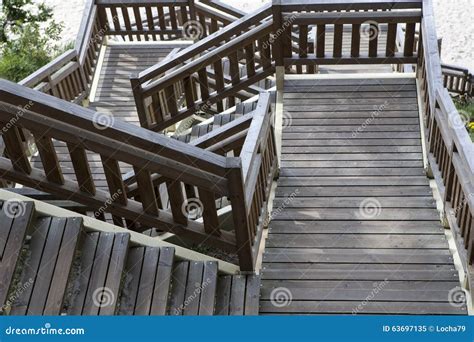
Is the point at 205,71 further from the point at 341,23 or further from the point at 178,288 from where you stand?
the point at 178,288

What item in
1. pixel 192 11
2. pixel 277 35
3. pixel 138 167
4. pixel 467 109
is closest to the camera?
pixel 138 167

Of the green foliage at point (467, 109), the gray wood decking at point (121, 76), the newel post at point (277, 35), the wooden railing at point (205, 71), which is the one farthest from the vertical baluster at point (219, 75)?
the green foliage at point (467, 109)

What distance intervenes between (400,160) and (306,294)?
6.96 ft

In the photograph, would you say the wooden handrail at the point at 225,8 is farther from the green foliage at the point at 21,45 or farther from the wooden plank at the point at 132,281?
the wooden plank at the point at 132,281

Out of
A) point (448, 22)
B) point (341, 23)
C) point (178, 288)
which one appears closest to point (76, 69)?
point (341, 23)

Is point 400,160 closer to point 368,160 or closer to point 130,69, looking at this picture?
point 368,160

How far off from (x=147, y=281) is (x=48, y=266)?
27.8 inches

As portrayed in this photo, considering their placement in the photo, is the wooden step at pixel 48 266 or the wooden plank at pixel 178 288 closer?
the wooden step at pixel 48 266

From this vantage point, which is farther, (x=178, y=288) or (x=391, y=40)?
(x=391, y=40)

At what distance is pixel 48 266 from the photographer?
461cm

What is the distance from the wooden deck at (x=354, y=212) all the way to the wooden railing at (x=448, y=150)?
0.30 m

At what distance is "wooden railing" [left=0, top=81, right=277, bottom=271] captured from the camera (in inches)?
168

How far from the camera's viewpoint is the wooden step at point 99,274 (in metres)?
4.54

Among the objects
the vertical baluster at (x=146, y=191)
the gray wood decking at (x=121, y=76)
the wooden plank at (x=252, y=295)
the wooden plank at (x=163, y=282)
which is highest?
the vertical baluster at (x=146, y=191)
